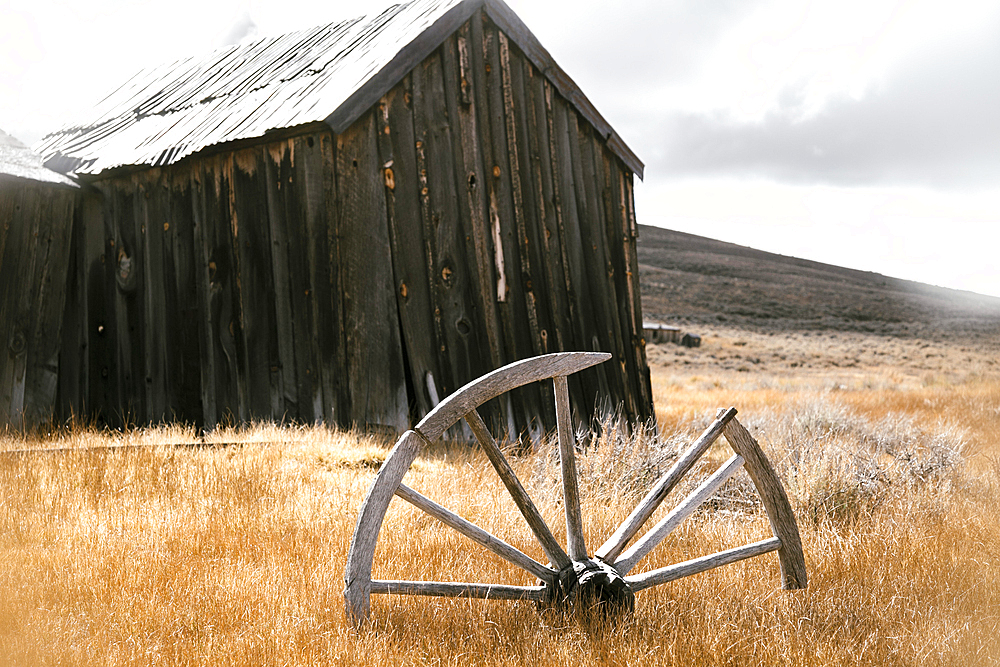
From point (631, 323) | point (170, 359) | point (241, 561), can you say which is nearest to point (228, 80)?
point (170, 359)

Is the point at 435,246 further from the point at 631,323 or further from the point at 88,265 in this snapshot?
the point at 88,265

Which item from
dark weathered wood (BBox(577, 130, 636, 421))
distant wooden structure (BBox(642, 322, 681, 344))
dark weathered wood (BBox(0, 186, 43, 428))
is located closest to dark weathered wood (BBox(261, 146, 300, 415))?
dark weathered wood (BBox(0, 186, 43, 428))

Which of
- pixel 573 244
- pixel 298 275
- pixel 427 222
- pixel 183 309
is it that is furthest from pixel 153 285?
pixel 573 244

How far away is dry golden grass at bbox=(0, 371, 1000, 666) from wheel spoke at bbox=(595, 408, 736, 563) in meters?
0.26

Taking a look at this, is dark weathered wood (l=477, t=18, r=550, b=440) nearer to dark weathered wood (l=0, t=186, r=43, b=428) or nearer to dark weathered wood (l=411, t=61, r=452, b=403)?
dark weathered wood (l=411, t=61, r=452, b=403)

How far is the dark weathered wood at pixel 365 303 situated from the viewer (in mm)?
6094

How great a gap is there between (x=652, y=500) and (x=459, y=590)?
0.78 m

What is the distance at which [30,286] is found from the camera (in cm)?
742

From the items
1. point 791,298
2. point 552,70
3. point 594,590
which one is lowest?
point 594,590

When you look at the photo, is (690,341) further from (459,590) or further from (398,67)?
(459,590)

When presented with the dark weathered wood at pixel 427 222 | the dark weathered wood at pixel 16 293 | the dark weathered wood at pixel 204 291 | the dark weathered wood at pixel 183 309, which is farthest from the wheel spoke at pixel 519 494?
the dark weathered wood at pixel 16 293

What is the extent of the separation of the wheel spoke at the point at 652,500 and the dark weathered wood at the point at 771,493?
46 millimetres

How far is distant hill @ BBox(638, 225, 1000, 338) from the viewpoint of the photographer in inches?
1769

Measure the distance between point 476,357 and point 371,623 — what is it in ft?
13.6
